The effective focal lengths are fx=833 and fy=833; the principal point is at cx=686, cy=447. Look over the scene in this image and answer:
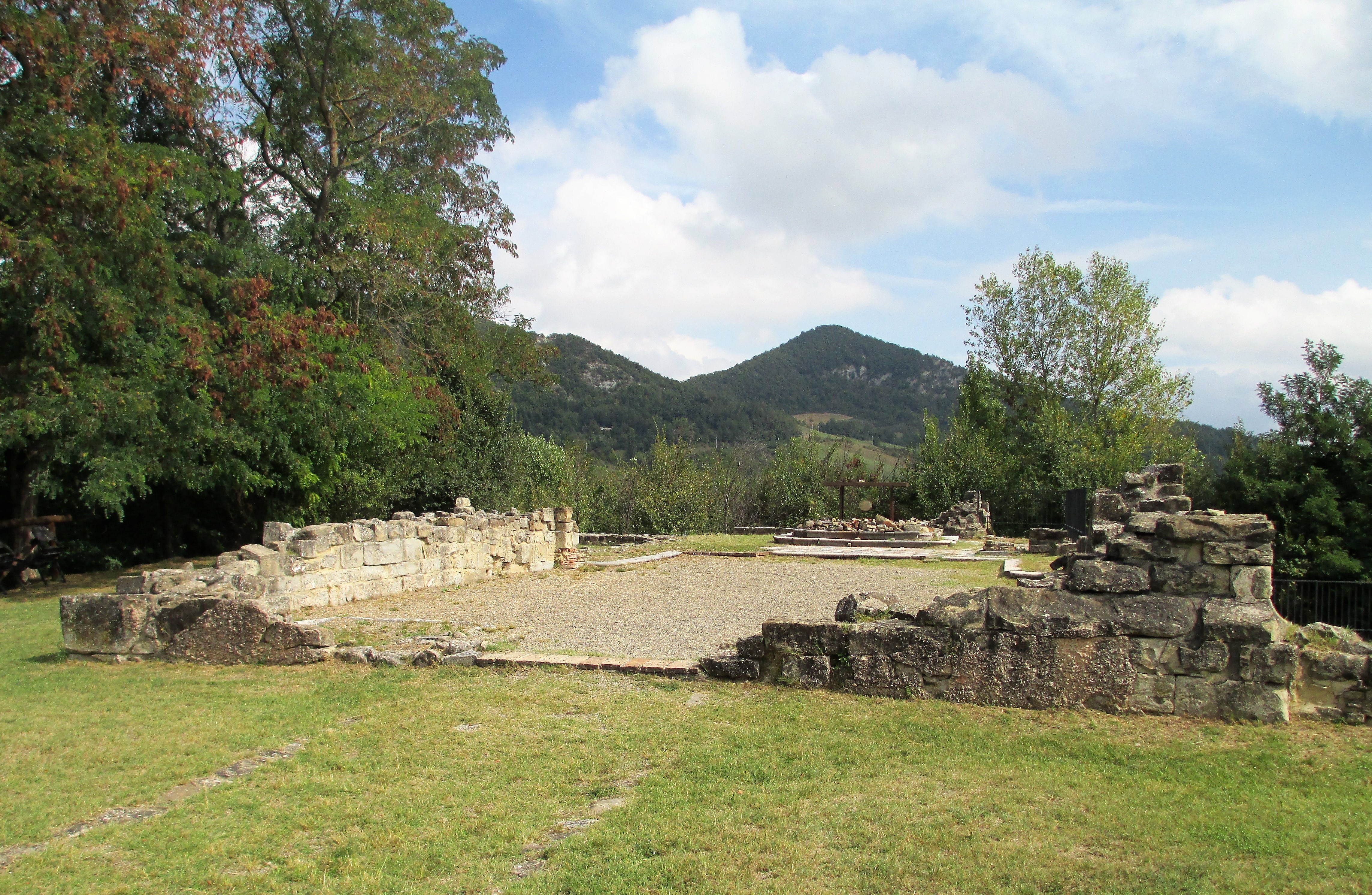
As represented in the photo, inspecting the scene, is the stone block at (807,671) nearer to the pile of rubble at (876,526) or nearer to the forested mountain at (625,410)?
the pile of rubble at (876,526)

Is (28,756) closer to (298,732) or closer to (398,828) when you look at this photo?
(298,732)

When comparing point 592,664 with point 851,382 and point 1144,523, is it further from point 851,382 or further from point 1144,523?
point 851,382

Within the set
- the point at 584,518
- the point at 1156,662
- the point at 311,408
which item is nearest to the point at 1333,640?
the point at 1156,662

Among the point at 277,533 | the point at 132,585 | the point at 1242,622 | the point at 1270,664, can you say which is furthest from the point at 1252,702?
the point at 277,533

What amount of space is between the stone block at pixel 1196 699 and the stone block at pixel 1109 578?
68 cm

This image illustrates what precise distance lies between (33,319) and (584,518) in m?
18.6

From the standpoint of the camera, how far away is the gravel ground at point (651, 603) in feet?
30.6

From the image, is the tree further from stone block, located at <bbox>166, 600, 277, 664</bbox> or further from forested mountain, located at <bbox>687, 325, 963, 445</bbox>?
forested mountain, located at <bbox>687, 325, 963, 445</bbox>

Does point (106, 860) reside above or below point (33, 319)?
below

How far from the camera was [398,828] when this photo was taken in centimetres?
423

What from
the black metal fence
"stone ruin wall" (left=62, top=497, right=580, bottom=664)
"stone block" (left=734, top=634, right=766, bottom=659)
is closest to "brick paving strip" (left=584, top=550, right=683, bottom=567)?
"stone ruin wall" (left=62, top=497, right=580, bottom=664)

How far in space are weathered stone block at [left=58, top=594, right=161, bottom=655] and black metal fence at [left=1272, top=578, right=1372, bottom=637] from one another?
18.0 m

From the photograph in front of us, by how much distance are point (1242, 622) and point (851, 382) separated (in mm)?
107397

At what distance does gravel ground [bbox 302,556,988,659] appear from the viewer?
9336 mm
